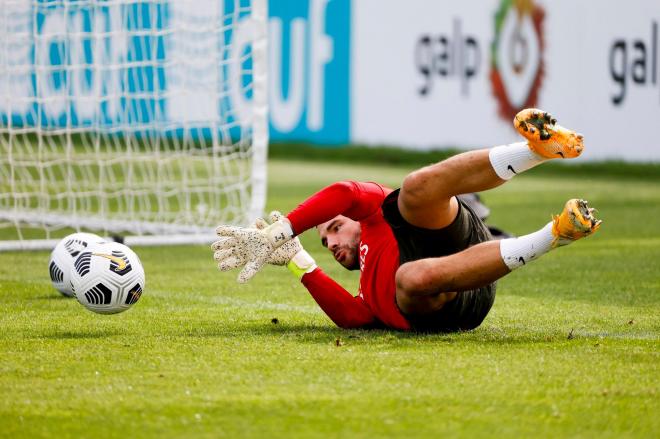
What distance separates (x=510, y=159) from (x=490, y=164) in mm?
74

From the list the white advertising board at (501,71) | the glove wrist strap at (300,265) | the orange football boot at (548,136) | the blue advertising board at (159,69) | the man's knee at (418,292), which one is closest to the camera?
the orange football boot at (548,136)

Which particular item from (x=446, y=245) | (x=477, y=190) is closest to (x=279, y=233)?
(x=446, y=245)

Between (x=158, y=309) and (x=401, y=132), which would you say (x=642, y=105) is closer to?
(x=401, y=132)

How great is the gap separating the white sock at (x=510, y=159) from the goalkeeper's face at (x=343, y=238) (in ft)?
3.03

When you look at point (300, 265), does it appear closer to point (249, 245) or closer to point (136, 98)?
point (249, 245)

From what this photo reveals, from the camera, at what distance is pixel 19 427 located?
3.16 meters

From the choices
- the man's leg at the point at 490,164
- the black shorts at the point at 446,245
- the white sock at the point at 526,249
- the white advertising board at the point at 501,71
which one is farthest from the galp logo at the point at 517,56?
the white sock at the point at 526,249

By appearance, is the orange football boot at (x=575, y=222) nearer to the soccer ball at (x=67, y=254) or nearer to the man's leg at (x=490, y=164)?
the man's leg at (x=490, y=164)

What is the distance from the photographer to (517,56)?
15297 mm

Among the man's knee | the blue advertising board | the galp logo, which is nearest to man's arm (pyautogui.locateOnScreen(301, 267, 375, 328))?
the man's knee

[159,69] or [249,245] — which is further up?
[249,245]

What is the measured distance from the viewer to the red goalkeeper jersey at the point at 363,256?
4.53 m

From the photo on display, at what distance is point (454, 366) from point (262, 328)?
119 cm

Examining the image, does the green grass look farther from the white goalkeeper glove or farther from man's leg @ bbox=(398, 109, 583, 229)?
man's leg @ bbox=(398, 109, 583, 229)
